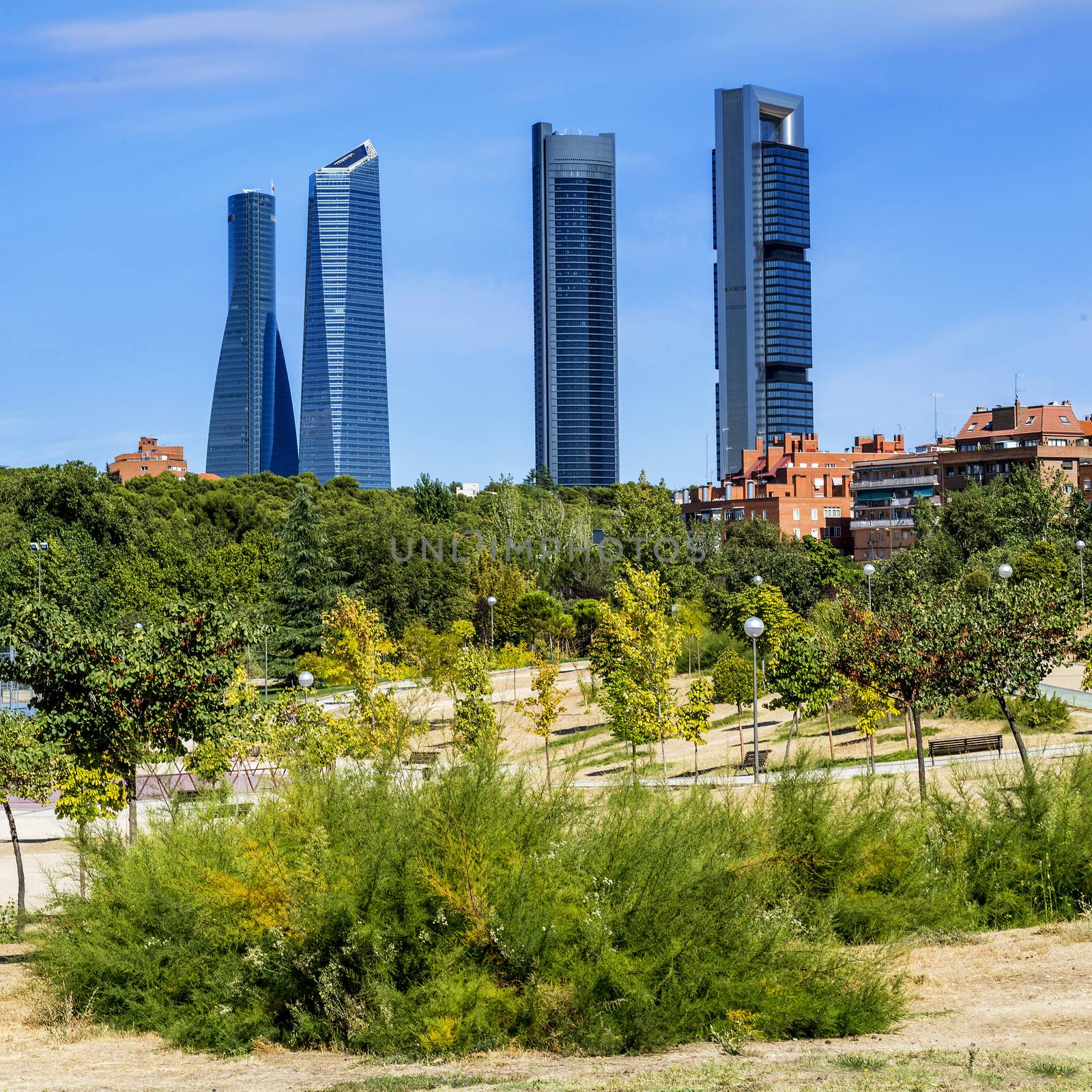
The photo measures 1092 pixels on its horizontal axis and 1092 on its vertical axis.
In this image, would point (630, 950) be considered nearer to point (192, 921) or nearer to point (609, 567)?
point (192, 921)

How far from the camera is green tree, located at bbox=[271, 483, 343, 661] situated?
2237 inches

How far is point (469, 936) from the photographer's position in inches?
393

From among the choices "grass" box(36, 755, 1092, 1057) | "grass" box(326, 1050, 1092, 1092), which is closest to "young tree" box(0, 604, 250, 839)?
"grass" box(36, 755, 1092, 1057)

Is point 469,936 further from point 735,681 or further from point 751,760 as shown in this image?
point 735,681

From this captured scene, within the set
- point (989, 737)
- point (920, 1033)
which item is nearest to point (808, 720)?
point (989, 737)

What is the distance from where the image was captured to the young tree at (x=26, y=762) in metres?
15.5

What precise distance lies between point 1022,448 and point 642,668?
221 ft

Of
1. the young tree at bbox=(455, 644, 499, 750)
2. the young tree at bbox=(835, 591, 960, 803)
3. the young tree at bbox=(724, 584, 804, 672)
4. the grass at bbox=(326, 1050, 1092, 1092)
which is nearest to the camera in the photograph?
the grass at bbox=(326, 1050, 1092, 1092)

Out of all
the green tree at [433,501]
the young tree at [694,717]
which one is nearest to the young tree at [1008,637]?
the young tree at [694,717]

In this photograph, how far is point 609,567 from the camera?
2611 inches

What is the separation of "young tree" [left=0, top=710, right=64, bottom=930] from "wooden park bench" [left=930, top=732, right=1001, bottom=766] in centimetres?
1715

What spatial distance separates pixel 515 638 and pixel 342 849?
157ft

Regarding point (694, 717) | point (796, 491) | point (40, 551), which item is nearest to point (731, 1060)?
point (694, 717)

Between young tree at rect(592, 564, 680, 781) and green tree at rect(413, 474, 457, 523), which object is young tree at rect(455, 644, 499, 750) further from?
green tree at rect(413, 474, 457, 523)
